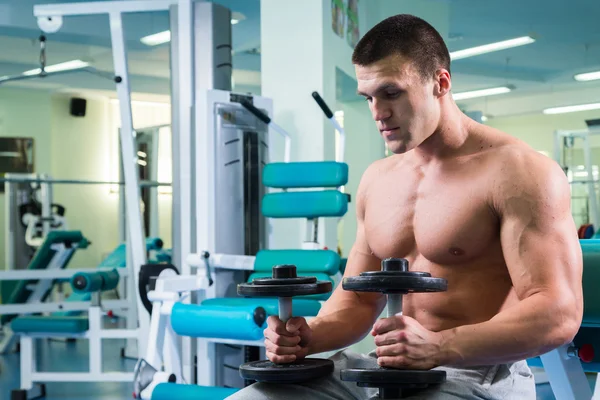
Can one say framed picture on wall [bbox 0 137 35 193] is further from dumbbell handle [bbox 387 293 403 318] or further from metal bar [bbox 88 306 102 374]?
dumbbell handle [bbox 387 293 403 318]

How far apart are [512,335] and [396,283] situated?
0.78 ft

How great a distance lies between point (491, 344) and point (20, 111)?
1043 cm

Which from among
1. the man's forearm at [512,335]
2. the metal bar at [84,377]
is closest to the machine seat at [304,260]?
the metal bar at [84,377]

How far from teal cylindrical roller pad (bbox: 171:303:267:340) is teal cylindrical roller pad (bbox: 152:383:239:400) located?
191mm

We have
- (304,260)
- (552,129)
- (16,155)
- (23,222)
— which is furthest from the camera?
(552,129)

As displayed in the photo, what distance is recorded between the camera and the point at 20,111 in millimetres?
10609

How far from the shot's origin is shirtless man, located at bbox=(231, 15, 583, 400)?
1.20 meters

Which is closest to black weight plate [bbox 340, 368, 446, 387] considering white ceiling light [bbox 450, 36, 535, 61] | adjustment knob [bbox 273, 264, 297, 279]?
adjustment knob [bbox 273, 264, 297, 279]

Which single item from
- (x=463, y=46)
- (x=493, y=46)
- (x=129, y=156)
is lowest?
(x=129, y=156)

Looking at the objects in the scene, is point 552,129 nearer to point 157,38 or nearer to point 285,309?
point 157,38

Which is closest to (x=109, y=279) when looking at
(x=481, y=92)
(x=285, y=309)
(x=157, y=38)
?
(x=285, y=309)

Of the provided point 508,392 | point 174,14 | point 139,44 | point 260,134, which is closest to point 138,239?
point 260,134

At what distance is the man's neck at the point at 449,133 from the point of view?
142 centimetres

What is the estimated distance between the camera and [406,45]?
4.35ft
